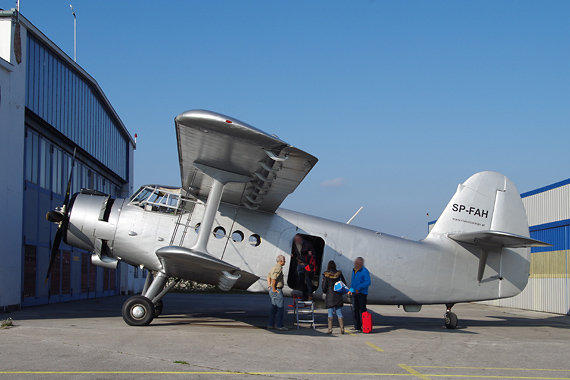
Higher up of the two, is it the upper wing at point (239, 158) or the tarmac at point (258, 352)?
the upper wing at point (239, 158)

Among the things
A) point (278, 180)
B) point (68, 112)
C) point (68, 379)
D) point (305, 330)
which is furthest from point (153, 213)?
point (68, 112)

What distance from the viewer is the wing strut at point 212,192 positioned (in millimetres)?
10508

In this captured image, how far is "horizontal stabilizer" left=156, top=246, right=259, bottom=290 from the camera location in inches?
389

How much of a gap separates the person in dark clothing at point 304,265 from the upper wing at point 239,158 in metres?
1.25

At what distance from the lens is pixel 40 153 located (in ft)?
58.3

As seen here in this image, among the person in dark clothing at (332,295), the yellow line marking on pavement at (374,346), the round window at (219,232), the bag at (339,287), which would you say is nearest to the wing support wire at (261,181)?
the round window at (219,232)

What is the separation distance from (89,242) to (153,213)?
150cm

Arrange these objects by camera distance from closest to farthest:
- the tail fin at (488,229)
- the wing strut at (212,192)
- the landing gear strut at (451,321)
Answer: the wing strut at (212,192)
the landing gear strut at (451,321)
the tail fin at (488,229)

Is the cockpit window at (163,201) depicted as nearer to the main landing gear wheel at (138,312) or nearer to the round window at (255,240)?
the round window at (255,240)

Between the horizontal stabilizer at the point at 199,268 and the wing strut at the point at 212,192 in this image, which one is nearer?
the horizontal stabilizer at the point at 199,268

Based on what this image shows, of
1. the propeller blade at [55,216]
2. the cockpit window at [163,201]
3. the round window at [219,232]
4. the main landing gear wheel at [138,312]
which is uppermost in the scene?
the cockpit window at [163,201]

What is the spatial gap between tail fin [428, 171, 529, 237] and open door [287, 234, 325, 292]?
9.92 ft

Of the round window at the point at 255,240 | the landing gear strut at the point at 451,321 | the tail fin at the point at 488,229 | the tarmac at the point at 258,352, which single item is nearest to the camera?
the tarmac at the point at 258,352

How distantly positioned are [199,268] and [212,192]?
4.87ft
